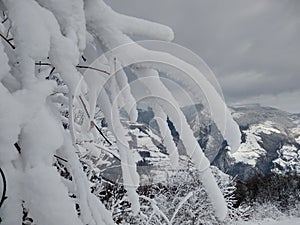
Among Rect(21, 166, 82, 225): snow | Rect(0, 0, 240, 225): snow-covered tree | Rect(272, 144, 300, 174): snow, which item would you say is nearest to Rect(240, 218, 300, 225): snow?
Rect(0, 0, 240, 225): snow-covered tree

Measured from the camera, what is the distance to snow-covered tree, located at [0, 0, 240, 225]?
2.53 feet

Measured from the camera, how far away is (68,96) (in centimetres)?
101

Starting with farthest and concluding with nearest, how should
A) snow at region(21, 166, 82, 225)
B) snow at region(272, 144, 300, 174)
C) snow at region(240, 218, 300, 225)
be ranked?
snow at region(272, 144, 300, 174)
snow at region(240, 218, 300, 225)
snow at region(21, 166, 82, 225)

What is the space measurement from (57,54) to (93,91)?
266 millimetres

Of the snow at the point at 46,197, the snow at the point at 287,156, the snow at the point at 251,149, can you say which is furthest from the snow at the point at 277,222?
the snow at the point at 251,149

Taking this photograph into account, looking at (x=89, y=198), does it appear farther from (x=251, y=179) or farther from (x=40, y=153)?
(x=251, y=179)

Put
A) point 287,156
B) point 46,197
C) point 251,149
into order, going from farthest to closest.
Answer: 1. point 251,149
2. point 287,156
3. point 46,197

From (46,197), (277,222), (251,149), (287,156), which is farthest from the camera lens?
(251,149)

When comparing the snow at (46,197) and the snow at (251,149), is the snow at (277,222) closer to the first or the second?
the snow at (46,197)

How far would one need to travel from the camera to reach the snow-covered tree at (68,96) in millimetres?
770

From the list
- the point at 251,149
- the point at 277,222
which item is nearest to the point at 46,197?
the point at 277,222

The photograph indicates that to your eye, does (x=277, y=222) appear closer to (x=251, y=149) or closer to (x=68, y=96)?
(x=68, y=96)

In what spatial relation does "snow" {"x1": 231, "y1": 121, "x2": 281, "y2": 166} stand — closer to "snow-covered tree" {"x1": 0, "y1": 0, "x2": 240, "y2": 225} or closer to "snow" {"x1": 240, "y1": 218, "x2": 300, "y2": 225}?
"snow" {"x1": 240, "y1": 218, "x2": 300, "y2": 225}

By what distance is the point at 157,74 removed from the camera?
3.61 feet
